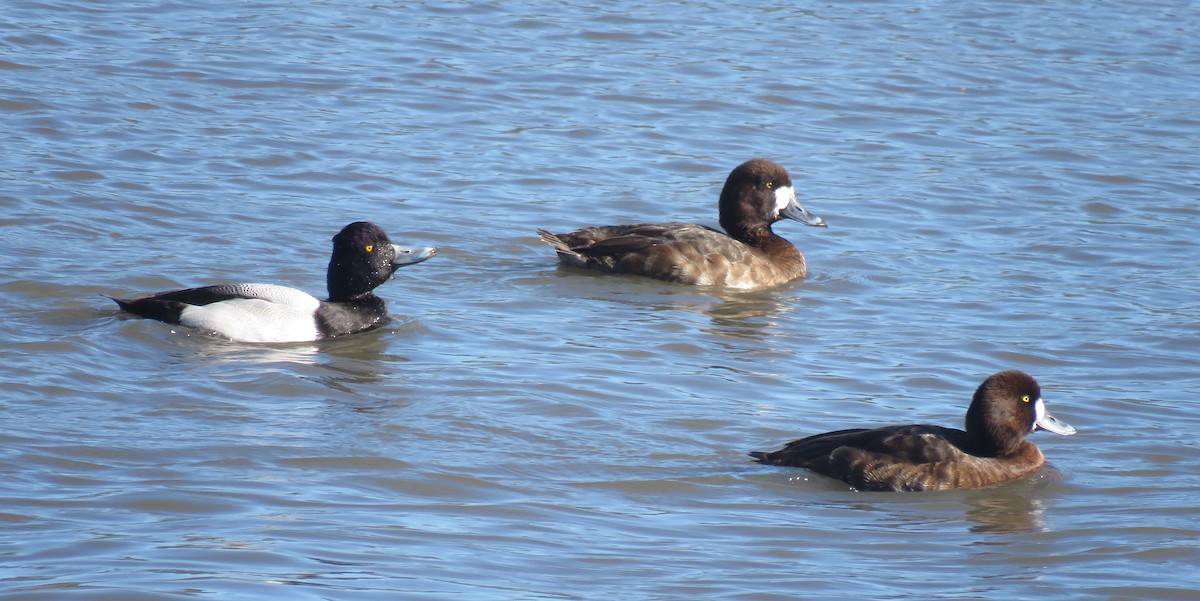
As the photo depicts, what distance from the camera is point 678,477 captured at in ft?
23.3

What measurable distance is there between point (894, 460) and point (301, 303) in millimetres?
3720

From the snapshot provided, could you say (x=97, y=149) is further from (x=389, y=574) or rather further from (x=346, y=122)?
(x=389, y=574)

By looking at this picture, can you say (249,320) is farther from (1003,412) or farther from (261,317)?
(1003,412)

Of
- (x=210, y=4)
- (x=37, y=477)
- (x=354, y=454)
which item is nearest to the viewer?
(x=37, y=477)

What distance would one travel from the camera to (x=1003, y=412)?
24.3 feet

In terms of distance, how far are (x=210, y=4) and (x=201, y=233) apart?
309 inches

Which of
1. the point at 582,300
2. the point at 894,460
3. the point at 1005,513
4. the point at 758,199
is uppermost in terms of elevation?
the point at 758,199

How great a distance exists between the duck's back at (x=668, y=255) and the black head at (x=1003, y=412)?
3.74m

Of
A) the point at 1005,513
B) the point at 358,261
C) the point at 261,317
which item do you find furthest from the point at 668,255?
the point at 1005,513

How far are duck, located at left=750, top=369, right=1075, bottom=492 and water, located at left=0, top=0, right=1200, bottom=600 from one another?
0.09 m

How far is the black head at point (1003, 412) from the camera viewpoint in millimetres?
7391

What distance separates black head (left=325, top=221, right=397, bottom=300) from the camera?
9.70 metres

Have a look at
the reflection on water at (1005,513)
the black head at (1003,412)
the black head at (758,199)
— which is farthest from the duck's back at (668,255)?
the reflection on water at (1005,513)

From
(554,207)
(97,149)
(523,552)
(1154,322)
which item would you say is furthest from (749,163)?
(523,552)
